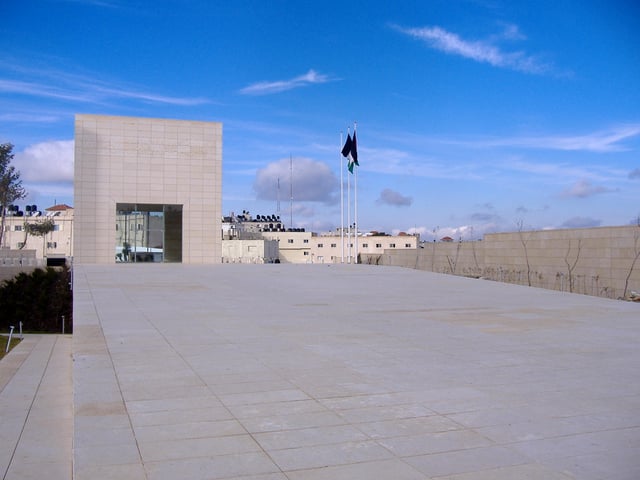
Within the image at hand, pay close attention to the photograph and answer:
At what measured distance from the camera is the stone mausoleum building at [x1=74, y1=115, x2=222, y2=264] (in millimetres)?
41938

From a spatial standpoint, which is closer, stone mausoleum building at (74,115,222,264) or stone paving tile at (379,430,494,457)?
stone paving tile at (379,430,494,457)

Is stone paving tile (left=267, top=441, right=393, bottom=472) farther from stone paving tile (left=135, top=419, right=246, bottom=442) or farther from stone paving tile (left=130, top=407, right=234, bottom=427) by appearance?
stone paving tile (left=130, top=407, right=234, bottom=427)

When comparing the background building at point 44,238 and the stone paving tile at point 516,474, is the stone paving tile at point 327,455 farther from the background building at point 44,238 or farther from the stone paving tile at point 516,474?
the background building at point 44,238

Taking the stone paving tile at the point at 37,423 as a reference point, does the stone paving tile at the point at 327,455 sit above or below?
above

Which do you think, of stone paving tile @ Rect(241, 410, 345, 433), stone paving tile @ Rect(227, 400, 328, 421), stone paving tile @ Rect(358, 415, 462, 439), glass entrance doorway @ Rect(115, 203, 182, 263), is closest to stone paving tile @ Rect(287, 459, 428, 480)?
stone paving tile @ Rect(358, 415, 462, 439)

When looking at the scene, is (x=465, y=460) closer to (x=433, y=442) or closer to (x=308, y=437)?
(x=433, y=442)

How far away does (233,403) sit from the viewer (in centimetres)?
574

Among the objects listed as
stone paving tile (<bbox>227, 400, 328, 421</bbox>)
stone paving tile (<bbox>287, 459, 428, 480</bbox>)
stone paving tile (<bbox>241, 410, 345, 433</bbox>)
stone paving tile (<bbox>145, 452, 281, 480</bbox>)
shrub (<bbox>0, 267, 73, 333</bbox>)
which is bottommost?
shrub (<bbox>0, 267, 73, 333</bbox>)

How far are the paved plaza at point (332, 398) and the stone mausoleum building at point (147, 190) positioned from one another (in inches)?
1212

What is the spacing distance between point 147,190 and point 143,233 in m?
2.99

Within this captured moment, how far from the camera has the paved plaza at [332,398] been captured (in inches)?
172

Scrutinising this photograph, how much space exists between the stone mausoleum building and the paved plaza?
3077cm

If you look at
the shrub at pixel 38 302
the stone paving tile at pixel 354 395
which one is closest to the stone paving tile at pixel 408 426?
the stone paving tile at pixel 354 395

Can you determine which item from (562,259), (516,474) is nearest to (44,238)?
(562,259)
